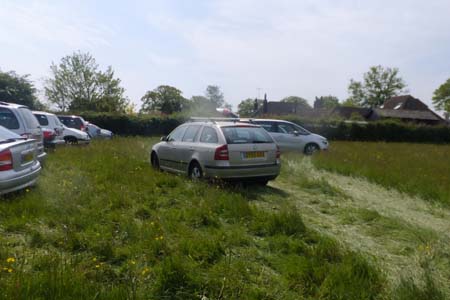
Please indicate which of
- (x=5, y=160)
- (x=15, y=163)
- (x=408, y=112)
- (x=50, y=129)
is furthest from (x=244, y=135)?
(x=408, y=112)

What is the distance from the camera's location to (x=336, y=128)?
3378cm

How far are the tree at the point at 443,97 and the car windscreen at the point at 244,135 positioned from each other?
82352mm

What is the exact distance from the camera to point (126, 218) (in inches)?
213

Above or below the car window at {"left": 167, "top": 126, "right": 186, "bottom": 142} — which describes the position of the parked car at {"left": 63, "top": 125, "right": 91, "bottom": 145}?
below

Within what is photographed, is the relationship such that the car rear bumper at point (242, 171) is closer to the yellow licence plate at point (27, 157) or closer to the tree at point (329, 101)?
the yellow licence plate at point (27, 157)

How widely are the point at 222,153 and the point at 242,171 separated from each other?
61cm

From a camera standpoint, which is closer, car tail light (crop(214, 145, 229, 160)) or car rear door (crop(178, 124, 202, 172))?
car tail light (crop(214, 145, 229, 160))

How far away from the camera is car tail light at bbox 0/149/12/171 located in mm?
5641

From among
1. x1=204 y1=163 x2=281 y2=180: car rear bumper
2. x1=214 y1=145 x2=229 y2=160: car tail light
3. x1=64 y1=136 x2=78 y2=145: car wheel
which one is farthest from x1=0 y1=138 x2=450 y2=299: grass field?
x1=64 y1=136 x2=78 y2=145: car wheel

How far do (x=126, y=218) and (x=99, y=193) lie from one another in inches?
72.8

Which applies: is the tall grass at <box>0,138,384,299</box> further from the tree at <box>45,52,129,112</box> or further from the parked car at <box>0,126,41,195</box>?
the tree at <box>45,52,129,112</box>

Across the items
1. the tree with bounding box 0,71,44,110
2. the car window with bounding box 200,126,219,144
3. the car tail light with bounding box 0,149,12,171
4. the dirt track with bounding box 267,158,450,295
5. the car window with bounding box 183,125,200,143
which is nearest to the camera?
the dirt track with bounding box 267,158,450,295

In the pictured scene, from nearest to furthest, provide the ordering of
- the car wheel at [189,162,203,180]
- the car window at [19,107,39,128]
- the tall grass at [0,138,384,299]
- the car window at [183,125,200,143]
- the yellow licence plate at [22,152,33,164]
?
the tall grass at [0,138,384,299], the yellow licence plate at [22,152,33,164], the car wheel at [189,162,203,180], the car window at [183,125,200,143], the car window at [19,107,39,128]

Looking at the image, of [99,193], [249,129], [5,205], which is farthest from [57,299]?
[249,129]
